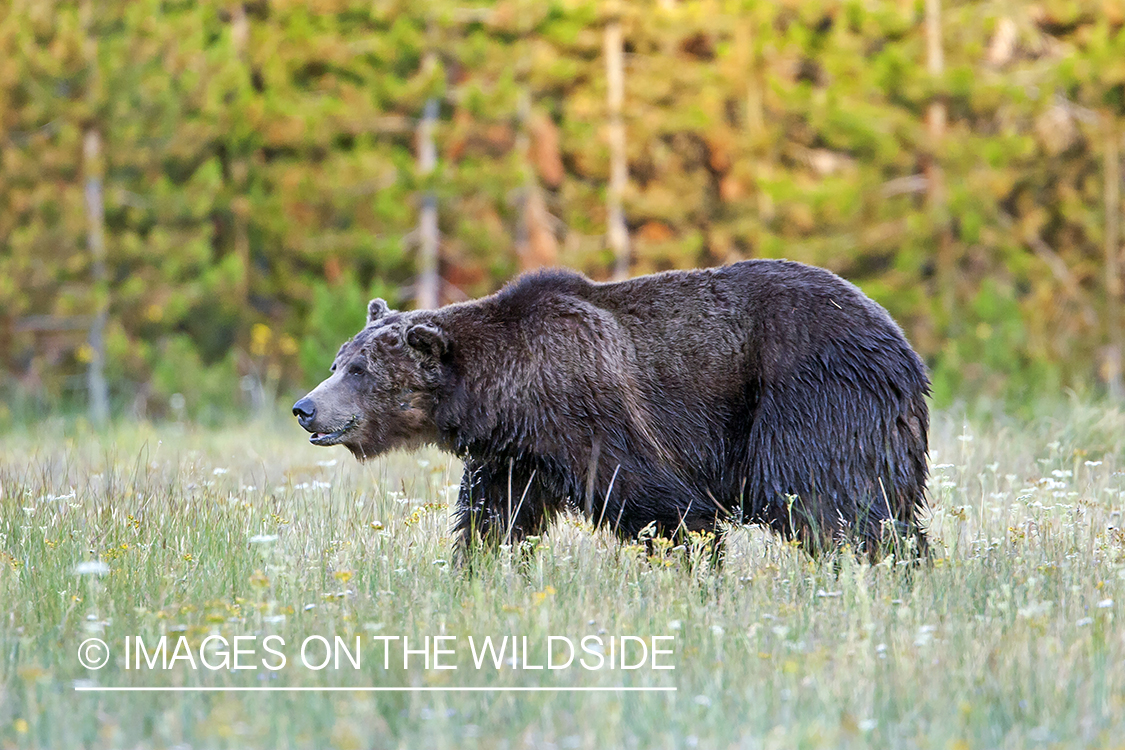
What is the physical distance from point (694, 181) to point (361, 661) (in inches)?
651

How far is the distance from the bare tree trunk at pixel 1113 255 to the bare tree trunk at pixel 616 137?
6933mm

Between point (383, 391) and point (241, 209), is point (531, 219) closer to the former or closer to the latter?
point (241, 209)

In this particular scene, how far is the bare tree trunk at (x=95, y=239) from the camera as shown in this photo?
1666cm

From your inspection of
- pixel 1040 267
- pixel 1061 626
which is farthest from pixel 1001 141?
pixel 1061 626

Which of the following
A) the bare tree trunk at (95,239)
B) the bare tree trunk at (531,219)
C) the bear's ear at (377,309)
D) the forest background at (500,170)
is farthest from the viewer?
the bare tree trunk at (531,219)

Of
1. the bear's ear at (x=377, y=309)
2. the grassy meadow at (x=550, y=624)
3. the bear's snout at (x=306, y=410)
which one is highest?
the bear's ear at (x=377, y=309)

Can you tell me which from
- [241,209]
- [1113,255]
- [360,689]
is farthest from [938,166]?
[360,689]

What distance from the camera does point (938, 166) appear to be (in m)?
17.8

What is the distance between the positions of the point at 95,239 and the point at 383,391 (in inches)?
488

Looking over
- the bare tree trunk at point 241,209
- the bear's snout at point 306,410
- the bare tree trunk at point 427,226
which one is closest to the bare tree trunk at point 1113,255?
the bare tree trunk at point 427,226

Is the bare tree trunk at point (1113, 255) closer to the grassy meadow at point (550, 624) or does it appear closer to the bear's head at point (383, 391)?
the grassy meadow at point (550, 624)

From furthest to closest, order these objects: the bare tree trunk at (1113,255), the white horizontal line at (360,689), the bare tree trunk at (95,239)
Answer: the bare tree trunk at (1113,255) → the bare tree trunk at (95,239) → the white horizontal line at (360,689)

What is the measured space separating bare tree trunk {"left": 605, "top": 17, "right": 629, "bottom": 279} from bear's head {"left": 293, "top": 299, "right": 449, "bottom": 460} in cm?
1321

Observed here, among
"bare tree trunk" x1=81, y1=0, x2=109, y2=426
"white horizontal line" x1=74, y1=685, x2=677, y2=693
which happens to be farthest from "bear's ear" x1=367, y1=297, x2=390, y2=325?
"bare tree trunk" x1=81, y1=0, x2=109, y2=426
